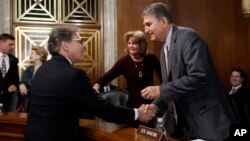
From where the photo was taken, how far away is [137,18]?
16.5 feet

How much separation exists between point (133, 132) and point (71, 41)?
62cm

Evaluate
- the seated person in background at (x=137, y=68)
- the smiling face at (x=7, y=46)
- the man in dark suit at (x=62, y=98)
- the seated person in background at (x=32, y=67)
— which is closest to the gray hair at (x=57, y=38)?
the man in dark suit at (x=62, y=98)

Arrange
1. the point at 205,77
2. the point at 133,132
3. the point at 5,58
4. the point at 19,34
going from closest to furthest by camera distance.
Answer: the point at 205,77
the point at 133,132
the point at 5,58
the point at 19,34

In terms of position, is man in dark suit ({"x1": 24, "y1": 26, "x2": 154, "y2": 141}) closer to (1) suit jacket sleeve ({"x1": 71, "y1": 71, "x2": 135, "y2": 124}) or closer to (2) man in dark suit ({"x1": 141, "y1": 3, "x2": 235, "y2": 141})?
(1) suit jacket sleeve ({"x1": 71, "y1": 71, "x2": 135, "y2": 124})

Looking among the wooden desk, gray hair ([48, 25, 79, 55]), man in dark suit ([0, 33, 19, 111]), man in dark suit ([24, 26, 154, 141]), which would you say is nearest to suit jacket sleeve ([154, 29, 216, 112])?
the wooden desk

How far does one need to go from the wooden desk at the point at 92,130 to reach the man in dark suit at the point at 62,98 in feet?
0.30

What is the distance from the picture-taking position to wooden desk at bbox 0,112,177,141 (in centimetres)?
198

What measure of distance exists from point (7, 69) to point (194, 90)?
3.00 m

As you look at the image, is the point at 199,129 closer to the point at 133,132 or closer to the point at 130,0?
the point at 133,132

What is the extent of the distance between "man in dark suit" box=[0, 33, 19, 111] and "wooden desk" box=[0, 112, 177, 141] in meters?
1.64

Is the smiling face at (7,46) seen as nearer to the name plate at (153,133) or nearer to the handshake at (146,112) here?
the handshake at (146,112)

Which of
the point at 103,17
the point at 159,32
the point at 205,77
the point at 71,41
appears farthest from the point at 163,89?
the point at 103,17

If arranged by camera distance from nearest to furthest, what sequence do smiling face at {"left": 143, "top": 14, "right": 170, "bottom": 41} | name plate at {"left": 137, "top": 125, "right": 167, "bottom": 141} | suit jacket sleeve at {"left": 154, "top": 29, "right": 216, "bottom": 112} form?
1. name plate at {"left": 137, "top": 125, "right": 167, "bottom": 141}
2. suit jacket sleeve at {"left": 154, "top": 29, "right": 216, "bottom": 112}
3. smiling face at {"left": 143, "top": 14, "right": 170, "bottom": 41}

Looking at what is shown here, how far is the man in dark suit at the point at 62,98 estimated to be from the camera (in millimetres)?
1989
